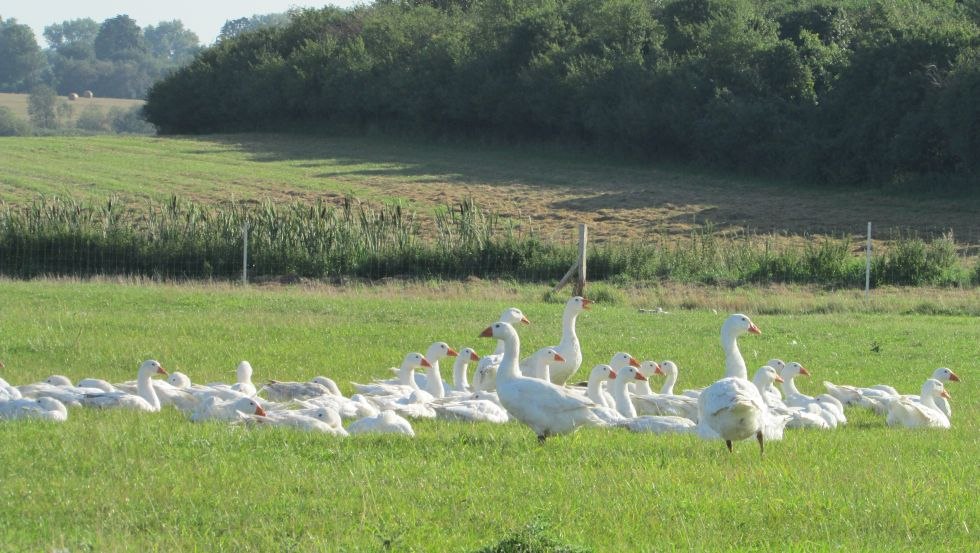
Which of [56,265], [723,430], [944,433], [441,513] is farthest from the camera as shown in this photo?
[56,265]

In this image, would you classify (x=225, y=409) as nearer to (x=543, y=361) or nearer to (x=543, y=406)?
(x=543, y=406)

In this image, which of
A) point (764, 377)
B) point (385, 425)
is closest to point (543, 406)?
point (385, 425)

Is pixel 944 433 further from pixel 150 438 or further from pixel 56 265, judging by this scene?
pixel 56 265

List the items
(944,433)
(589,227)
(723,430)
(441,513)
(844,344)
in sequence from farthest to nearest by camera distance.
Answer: (589,227) < (844,344) < (944,433) < (723,430) < (441,513)

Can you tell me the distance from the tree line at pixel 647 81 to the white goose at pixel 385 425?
37794mm

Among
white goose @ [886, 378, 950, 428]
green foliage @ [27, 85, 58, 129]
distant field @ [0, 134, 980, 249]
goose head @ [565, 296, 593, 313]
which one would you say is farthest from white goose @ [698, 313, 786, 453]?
green foliage @ [27, 85, 58, 129]

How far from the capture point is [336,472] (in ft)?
31.0

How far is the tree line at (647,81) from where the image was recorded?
47938 mm

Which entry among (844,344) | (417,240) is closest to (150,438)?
(844,344)

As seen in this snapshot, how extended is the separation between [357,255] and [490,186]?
21808mm

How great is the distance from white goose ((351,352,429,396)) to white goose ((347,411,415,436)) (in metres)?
2.44

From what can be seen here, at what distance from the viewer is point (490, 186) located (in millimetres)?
51188

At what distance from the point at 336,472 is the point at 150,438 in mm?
1940

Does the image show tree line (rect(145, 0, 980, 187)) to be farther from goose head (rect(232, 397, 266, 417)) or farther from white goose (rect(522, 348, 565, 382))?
goose head (rect(232, 397, 266, 417))
